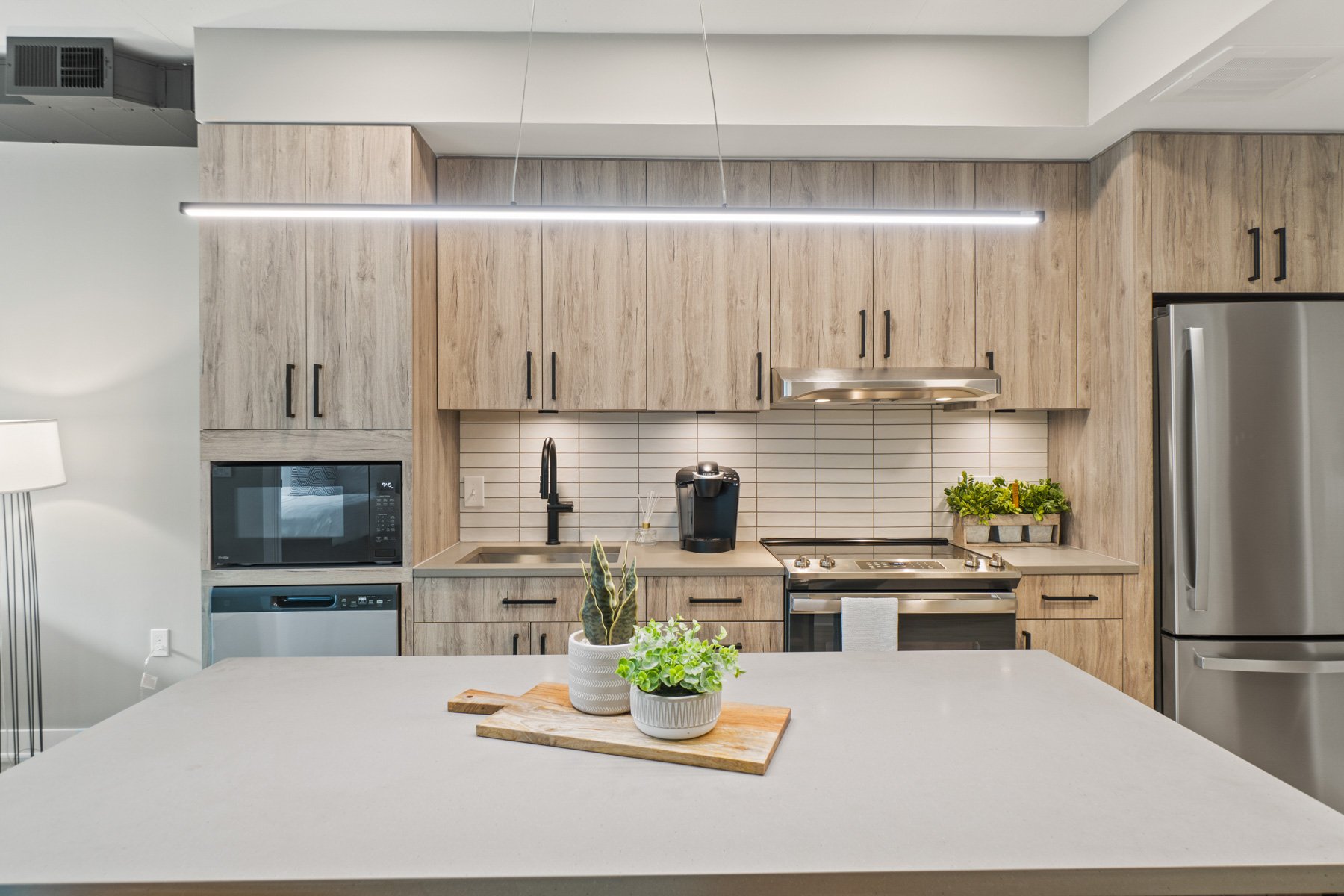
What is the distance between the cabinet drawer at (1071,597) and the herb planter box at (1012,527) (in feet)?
1.44

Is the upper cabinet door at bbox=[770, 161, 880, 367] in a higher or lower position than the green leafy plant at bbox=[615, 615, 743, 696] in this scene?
higher

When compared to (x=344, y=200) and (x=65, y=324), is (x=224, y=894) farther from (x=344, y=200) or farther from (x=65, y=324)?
(x=65, y=324)

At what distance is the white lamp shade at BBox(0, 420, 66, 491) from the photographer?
2.78m

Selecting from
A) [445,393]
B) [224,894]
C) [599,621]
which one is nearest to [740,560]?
[445,393]

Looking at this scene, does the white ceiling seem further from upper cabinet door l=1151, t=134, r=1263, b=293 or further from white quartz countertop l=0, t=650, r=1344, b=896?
white quartz countertop l=0, t=650, r=1344, b=896

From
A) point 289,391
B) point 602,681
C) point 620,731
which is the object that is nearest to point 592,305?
point 289,391

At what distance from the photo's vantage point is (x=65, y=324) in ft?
10.5

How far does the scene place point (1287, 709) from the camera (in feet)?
8.35

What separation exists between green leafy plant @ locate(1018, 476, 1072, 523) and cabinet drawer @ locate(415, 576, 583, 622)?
192 centimetres

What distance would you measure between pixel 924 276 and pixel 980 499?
97cm

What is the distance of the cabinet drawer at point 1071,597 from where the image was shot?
2758 millimetres

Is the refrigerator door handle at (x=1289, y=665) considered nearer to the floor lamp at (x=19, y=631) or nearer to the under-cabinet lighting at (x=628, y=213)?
the under-cabinet lighting at (x=628, y=213)

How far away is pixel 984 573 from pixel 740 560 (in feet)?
2.87

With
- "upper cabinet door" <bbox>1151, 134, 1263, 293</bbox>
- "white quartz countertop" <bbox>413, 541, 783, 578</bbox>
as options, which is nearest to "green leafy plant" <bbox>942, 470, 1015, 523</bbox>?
"white quartz countertop" <bbox>413, 541, 783, 578</bbox>
